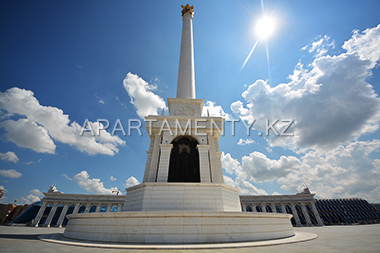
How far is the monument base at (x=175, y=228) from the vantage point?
26.0ft

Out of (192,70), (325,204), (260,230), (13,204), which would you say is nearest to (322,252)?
(260,230)

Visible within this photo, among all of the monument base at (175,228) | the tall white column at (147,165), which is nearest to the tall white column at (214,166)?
the monument base at (175,228)

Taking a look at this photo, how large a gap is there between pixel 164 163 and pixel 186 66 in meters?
14.8

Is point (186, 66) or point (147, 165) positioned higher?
point (186, 66)

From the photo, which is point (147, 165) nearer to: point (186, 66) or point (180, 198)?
point (180, 198)

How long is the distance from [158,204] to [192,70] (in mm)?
18085

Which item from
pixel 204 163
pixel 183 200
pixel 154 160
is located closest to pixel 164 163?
pixel 154 160

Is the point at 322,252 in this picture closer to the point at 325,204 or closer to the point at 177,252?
the point at 177,252

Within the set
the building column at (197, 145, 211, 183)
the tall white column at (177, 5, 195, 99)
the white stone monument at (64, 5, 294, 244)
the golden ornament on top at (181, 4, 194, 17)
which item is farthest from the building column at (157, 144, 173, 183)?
the golden ornament on top at (181, 4, 194, 17)

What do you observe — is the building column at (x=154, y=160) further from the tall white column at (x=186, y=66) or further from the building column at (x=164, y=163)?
the tall white column at (x=186, y=66)

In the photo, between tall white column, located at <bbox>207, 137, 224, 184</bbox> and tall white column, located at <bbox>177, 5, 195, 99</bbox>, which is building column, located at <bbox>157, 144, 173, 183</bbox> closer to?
tall white column, located at <bbox>207, 137, 224, 184</bbox>

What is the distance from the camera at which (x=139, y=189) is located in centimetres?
1291

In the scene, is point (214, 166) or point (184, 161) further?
point (184, 161)

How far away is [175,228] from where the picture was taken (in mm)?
8109
